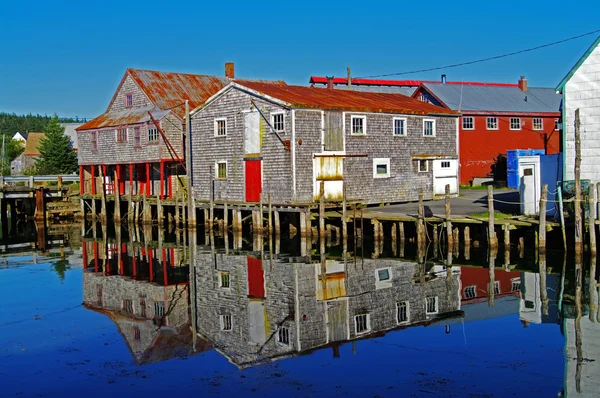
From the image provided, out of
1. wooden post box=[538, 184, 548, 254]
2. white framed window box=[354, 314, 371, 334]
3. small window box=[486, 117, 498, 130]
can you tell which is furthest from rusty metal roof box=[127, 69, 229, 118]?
white framed window box=[354, 314, 371, 334]

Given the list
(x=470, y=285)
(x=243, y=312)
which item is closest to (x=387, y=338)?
(x=243, y=312)

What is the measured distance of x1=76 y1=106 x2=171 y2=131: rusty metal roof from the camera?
45.1m

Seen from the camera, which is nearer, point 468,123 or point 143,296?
point 143,296

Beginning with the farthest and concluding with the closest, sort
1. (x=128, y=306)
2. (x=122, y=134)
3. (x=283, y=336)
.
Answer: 1. (x=122, y=134)
2. (x=128, y=306)
3. (x=283, y=336)

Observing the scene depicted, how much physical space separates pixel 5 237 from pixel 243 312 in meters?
28.3

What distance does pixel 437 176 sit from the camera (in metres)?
40.8

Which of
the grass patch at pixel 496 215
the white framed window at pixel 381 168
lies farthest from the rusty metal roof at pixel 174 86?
the grass patch at pixel 496 215

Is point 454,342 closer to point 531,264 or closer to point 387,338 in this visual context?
point 387,338

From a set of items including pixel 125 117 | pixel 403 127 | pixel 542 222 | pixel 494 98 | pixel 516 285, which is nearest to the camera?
pixel 516 285

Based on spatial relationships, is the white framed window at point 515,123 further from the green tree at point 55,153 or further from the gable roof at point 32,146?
the gable roof at point 32,146

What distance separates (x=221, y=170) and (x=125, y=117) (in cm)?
1231

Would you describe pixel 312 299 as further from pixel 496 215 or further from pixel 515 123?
pixel 515 123

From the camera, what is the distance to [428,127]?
4081 cm

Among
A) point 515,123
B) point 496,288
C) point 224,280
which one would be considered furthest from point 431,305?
point 515,123
